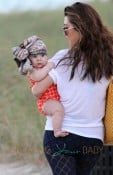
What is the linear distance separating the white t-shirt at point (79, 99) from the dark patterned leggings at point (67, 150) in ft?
0.14

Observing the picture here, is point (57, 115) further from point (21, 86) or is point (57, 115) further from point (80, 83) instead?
point (21, 86)

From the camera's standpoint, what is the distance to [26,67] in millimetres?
3980

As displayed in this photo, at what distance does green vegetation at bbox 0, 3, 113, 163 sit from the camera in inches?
310

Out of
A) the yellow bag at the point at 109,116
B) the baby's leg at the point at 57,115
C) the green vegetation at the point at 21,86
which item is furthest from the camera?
the green vegetation at the point at 21,86

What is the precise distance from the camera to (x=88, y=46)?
13.0 feet

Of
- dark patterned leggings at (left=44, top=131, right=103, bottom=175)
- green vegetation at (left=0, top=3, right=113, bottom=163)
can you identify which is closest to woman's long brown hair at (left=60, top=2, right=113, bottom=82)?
dark patterned leggings at (left=44, top=131, right=103, bottom=175)

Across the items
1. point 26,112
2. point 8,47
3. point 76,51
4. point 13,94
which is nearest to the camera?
point 76,51

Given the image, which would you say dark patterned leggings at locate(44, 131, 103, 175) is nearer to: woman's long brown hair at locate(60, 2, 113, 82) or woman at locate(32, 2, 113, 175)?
woman at locate(32, 2, 113, 175)

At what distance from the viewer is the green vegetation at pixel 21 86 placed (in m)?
7.87

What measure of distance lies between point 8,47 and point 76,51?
9499 millimetres

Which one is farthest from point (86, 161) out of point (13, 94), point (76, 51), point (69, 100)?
point (13, 94)

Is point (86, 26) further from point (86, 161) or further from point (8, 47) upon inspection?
point (8, 47)

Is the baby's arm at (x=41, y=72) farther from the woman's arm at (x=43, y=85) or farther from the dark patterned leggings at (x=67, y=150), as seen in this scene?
the dark patterned leggings at (x=67, y=150)

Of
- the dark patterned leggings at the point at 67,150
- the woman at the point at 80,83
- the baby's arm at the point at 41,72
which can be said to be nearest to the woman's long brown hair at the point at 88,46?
the woman at the point at 80,83
